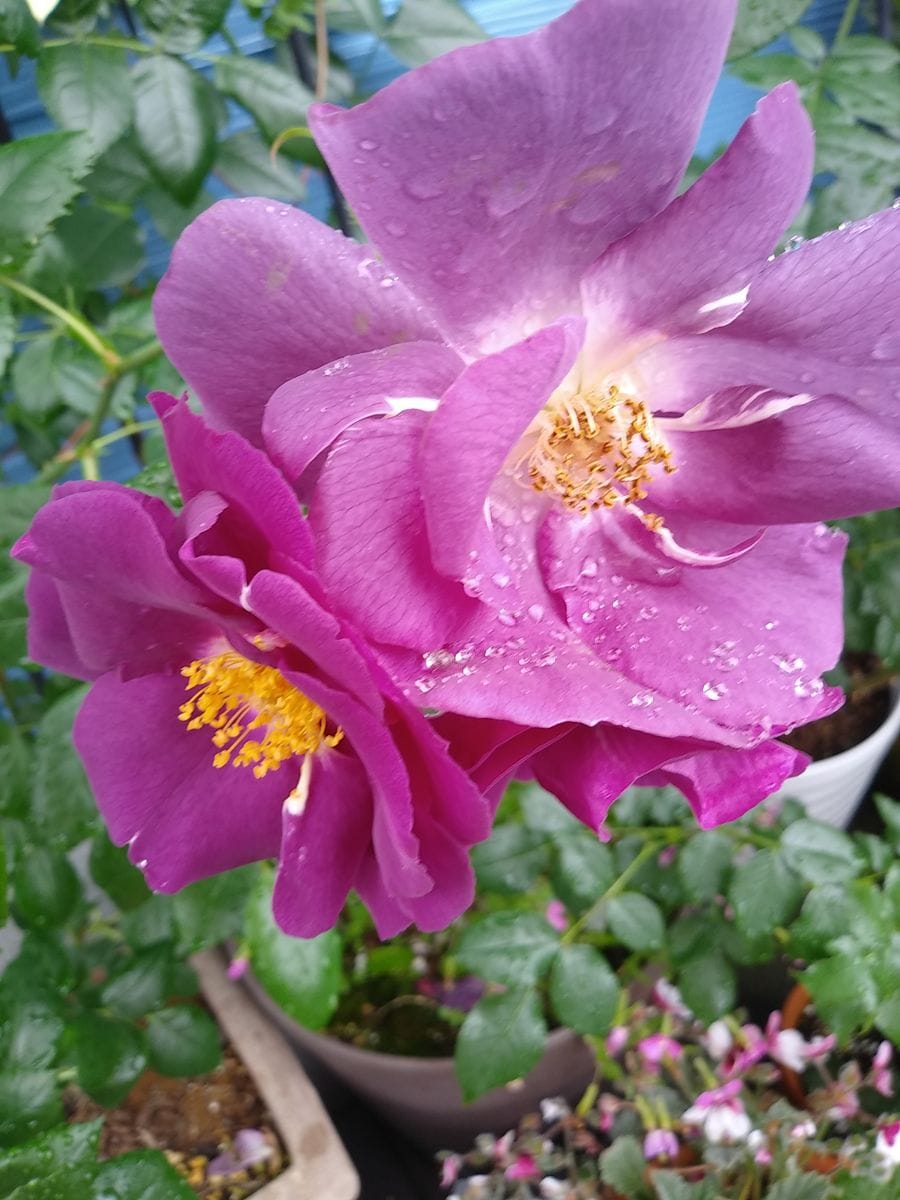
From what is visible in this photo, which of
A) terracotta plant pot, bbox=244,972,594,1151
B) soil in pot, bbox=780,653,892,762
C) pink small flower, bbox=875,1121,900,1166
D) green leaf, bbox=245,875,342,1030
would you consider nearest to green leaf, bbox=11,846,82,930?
green leaf, bbox=245,875,342,1030

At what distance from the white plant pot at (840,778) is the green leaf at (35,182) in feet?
→ 2.73

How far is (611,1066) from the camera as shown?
3.31 ft

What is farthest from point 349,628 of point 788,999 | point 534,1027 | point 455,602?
point 788,999

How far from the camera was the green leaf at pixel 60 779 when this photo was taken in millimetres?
641

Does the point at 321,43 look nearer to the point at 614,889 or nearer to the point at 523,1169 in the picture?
the point at 614,889

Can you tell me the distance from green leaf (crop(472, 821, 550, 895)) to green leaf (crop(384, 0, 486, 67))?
560 millimetres

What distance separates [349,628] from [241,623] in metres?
0.06

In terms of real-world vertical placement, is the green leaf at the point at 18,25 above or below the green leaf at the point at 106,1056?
above

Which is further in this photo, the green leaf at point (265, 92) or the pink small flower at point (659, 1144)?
the pink small flower at point (659, 1144)

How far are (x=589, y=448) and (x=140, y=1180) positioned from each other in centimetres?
47

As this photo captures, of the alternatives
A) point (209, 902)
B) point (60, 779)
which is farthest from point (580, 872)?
point (60, 779)

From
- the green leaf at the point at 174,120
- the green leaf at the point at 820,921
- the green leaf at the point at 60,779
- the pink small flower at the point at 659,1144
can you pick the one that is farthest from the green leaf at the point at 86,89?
the pink small flower at the point at 659,1144

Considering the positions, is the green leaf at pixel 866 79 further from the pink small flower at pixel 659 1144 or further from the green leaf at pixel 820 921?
the pink small flower at pixel 659 1144

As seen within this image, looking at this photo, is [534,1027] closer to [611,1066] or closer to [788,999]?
[611,1066]
